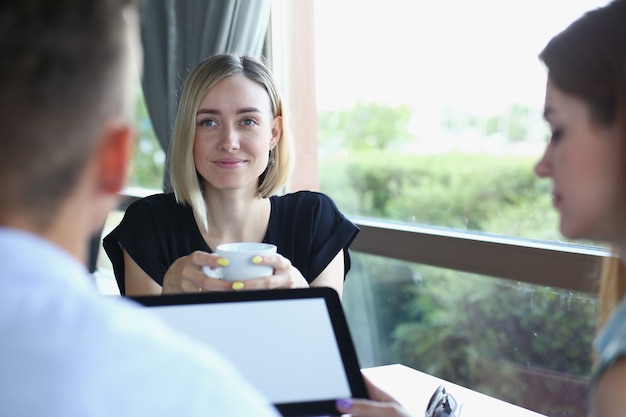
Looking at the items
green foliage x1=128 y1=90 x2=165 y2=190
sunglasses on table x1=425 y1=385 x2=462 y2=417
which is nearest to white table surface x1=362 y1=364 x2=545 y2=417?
sunglasses on table x1=425 y1=385 x2=462 y2=417

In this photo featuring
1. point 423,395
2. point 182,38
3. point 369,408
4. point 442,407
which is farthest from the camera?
point 182,38

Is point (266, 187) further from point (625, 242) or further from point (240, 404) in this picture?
point (240, 404)

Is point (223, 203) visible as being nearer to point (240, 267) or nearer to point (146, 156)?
point (240, 267)

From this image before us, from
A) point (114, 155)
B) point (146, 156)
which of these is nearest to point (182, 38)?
point (146, 156)

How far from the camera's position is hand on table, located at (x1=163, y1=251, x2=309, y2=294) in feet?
5.42

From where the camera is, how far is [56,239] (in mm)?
696

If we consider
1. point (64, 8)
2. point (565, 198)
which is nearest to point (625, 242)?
point (565, 198)

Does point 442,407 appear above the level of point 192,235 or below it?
below

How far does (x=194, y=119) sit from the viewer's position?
88.1 inches

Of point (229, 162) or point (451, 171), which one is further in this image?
point (451, 171)

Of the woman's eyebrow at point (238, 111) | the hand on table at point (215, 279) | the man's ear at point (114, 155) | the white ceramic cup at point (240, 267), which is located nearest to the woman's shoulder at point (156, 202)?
the woman's eyebrow at point (238, 111)

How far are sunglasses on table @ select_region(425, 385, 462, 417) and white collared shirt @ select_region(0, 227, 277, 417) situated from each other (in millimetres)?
918

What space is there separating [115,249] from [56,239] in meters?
1.55

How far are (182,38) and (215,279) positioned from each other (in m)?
2.37
